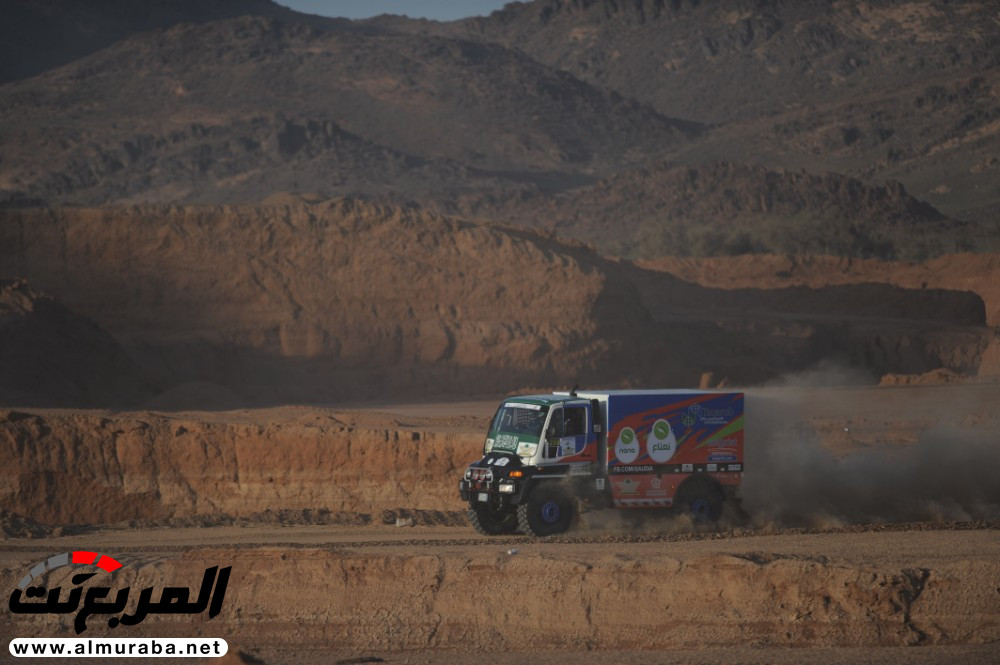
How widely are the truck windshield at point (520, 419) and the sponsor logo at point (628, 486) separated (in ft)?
4.58

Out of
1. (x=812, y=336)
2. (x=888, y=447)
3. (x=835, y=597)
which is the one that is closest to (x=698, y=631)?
(x=835, y=597)

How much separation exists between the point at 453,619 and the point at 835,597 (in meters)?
3.99

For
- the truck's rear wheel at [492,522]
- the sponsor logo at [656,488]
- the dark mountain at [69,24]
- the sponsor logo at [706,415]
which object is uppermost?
the dark mountain at [69,24]

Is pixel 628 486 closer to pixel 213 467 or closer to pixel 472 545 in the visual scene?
pixel 472 545

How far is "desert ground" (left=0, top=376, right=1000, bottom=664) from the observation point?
563 inches

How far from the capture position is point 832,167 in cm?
12075

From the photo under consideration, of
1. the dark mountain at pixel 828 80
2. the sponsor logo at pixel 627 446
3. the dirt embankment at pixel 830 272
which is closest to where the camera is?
the sponsor logo at pixel 627 446

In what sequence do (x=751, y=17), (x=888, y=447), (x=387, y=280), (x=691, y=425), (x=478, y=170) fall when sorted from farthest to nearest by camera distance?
1. (x=751, y=17)
2. (x=478, y=170)
3. (x=387, y=280)
4. (x=888, y=447)
5. (x=691, y=425)

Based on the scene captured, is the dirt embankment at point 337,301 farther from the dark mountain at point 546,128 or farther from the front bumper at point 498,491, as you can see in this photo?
the dark mountain at point 546,128

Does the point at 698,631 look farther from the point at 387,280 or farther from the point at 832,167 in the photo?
the point at 832,167

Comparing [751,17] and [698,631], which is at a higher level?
[751,17]

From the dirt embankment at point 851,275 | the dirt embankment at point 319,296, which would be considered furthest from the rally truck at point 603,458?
the dirt embankment at point 851,275

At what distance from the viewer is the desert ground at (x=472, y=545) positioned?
46.9 feet

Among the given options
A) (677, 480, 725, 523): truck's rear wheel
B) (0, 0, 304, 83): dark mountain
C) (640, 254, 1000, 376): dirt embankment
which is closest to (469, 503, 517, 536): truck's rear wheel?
(677, 480, 725, 523): truck's rear wheel
